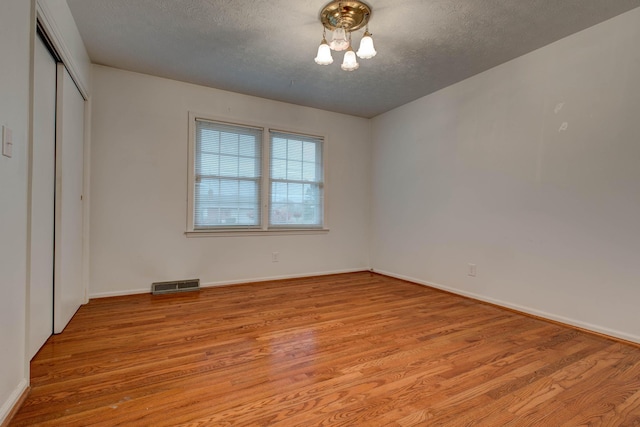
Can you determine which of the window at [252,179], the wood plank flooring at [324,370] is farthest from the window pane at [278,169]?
the wood plank flooring at [324,370]

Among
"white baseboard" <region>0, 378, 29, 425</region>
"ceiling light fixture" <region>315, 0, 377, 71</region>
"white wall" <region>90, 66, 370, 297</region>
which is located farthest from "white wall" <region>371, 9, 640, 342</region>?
"white baseboard" <region>0, 378, 29, 425</region>

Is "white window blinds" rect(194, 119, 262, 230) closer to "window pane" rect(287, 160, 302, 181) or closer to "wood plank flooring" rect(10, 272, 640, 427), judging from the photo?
"window pane" rect(287, 160, 302, 181)

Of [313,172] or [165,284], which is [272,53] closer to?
[313,172]

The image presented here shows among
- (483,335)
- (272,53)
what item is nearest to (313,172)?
(272,53)

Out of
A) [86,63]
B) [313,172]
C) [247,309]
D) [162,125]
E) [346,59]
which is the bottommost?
[247,309]

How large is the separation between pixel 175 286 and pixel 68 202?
143 cm

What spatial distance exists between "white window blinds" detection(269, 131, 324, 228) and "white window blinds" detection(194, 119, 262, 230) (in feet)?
0.77

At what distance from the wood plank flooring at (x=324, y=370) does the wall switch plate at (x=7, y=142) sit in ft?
3.82

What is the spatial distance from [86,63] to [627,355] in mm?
5029

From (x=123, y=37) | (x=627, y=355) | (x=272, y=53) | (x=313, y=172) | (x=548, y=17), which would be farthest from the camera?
(x=313, y=172)

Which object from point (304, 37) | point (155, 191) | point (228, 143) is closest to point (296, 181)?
point (228, 143)

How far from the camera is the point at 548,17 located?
92.7 inches

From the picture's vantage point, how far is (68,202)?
2473mm

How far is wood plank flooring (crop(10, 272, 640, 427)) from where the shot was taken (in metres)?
1.41
